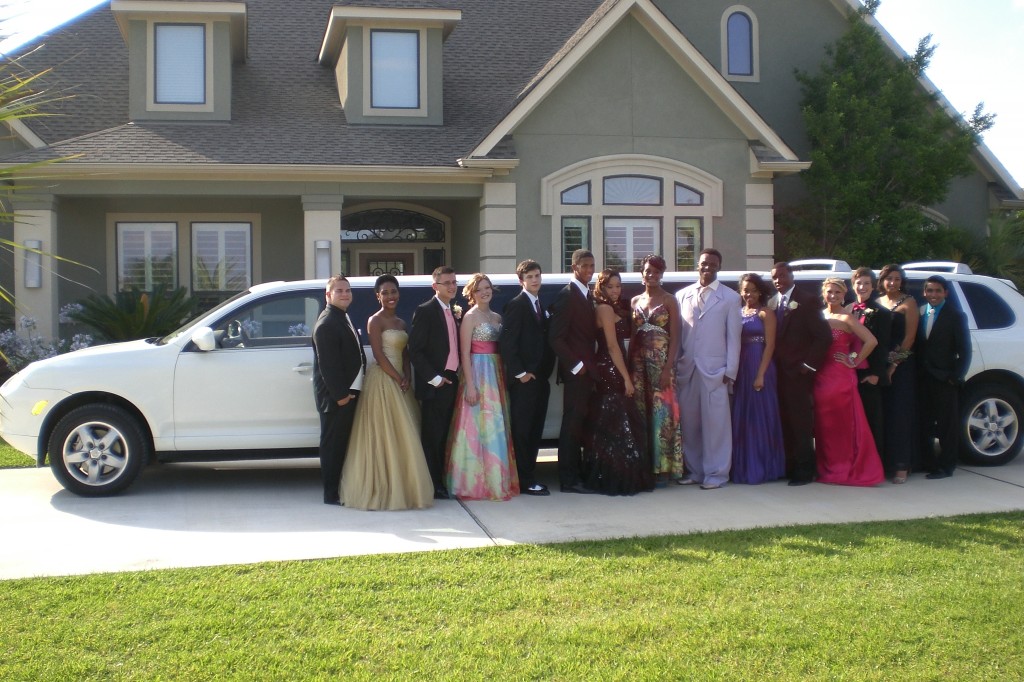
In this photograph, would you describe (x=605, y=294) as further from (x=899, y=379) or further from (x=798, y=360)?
(x=899, y=379)

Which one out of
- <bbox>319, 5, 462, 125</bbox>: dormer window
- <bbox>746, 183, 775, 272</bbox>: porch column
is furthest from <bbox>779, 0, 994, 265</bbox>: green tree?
<bbox>319, 5, 462, 125</bbox>: dormer window

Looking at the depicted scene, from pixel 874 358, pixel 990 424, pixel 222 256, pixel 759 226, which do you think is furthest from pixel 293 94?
pixel 990 424

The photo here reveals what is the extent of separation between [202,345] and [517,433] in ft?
8.84

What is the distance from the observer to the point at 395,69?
17.3m

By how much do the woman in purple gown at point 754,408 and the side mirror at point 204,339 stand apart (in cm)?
447

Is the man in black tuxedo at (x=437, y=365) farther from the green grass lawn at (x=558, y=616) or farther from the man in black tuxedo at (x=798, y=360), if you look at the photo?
the man in black tuxedo at (x=798, y=360)

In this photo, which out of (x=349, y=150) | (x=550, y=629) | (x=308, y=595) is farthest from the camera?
(x=349, y=150)

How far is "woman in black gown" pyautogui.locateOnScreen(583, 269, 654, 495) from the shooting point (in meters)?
8.40

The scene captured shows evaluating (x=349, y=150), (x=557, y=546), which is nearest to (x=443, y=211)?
(x=349, y=150)

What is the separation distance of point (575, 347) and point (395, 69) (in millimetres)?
10415

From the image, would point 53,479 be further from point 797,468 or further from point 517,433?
point 797,468

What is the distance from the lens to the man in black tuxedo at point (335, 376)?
26.1 feet

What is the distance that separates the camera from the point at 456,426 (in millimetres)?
8430

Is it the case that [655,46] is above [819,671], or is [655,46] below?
above
